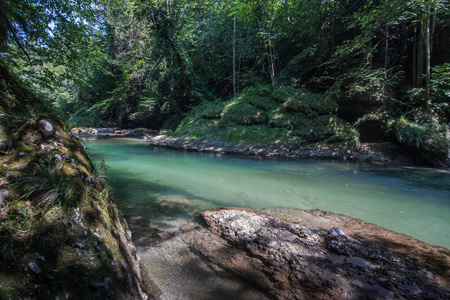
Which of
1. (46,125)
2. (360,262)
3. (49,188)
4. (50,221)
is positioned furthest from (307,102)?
(50,221)

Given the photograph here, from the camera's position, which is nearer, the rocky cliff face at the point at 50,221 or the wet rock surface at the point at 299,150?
the rocky cliff face at the point at 50,221

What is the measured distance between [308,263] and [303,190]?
4.08m

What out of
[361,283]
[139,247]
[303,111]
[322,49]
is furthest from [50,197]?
[322,49]

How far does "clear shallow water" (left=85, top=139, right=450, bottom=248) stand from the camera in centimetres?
455

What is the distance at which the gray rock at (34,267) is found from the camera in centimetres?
130

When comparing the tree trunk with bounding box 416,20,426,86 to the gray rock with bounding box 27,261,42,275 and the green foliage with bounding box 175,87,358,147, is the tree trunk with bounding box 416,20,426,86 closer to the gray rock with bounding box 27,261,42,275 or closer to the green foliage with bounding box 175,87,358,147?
the green foliage with bounding box 175,87,358,147

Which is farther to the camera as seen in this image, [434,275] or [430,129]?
[430,129]

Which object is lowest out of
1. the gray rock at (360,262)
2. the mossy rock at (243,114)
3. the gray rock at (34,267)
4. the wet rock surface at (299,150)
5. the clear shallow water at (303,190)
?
the clear shallow water at (303,190)

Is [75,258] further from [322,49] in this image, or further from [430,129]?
[322,49]

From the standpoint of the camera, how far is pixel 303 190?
6.38m

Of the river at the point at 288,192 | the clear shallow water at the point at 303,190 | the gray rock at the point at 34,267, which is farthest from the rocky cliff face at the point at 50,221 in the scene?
the clear shallow water at the point at 303,190

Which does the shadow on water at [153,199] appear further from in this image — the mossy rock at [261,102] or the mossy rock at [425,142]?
the mossy rock at [261,102]

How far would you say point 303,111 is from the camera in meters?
14.3

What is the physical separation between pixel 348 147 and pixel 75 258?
43.9ft
